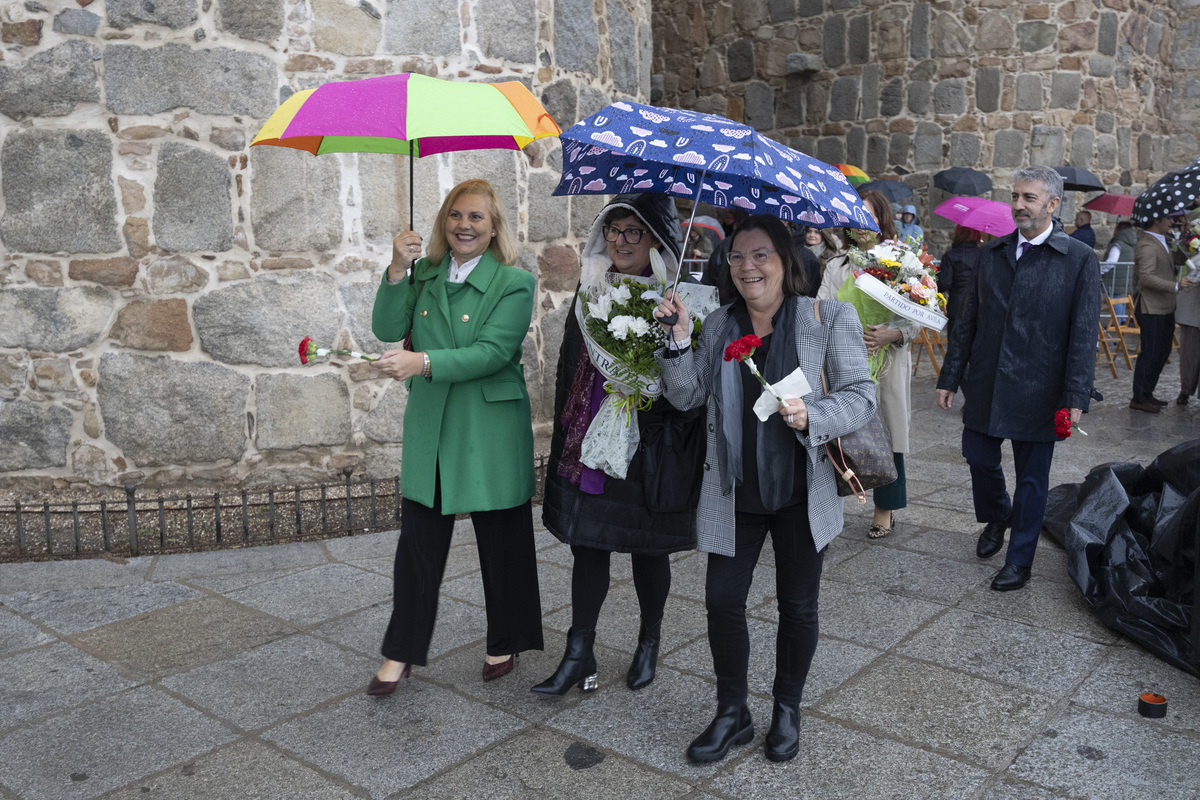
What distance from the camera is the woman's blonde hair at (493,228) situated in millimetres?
3633

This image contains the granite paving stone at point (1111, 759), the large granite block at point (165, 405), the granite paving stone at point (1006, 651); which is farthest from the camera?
the large granite block at point (165, 405)

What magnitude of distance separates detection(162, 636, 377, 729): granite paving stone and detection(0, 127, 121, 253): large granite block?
3.10m

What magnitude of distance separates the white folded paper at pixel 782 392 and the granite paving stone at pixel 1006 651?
158 cm

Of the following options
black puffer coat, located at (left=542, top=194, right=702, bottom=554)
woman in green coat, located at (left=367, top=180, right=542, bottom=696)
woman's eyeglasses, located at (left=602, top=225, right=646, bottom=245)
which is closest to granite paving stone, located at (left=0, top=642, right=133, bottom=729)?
woman in green coat, located at (left=367, top=180, right=542, bottom=696)

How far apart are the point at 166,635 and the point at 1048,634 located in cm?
363

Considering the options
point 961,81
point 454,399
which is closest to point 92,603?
point 454,399

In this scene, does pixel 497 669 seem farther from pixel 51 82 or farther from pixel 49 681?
pixel 51 82

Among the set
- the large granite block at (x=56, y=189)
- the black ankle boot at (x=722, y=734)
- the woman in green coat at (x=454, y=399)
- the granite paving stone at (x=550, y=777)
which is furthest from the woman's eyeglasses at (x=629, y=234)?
the large granite block at (x=56, y=189)

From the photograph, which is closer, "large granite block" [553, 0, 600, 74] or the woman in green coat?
the woman in green coat

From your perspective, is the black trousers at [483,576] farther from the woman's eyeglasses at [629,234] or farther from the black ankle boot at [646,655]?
the woman's eyeglasses at [629,234]

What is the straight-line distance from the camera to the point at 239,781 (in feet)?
10.3

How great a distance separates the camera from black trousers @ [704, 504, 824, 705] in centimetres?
320

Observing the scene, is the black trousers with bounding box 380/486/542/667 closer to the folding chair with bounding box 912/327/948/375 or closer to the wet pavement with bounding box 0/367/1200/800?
the wet pavement with bounding box 0/367/1200/800

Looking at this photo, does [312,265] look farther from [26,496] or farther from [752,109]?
[752,109]
